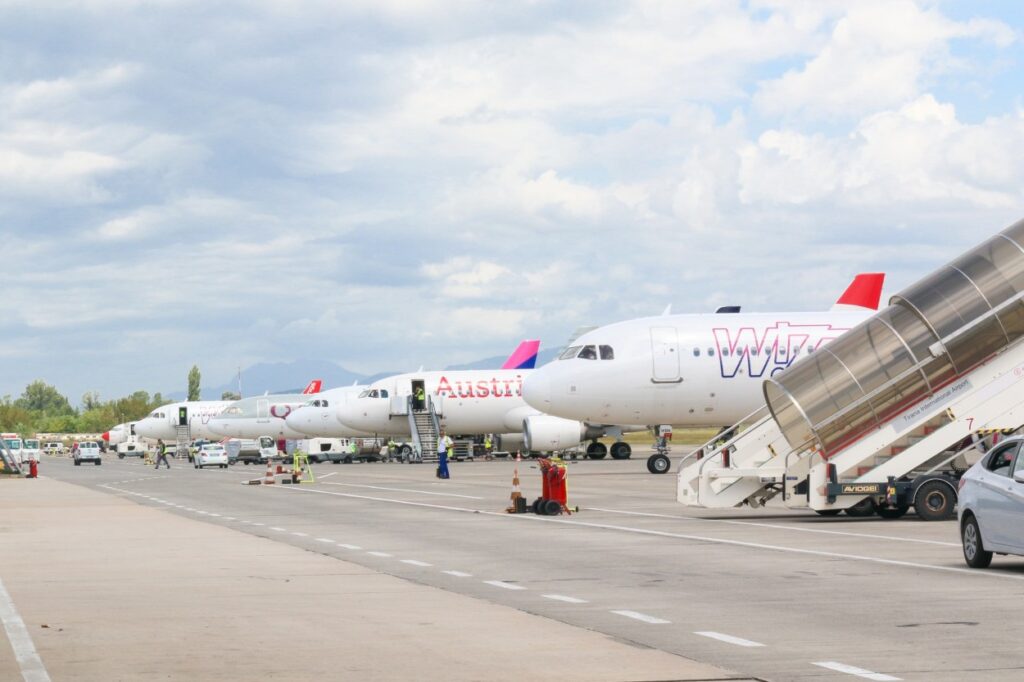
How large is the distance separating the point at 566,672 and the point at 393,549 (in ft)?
38.9

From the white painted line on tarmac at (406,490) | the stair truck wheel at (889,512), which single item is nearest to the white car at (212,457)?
the white painted line on tarmac at (406,490)

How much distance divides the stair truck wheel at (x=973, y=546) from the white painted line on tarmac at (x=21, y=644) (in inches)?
411

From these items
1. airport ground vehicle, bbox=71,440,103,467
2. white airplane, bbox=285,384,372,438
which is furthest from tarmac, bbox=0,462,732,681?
airport ground vehicle, bbox=71,440,103,467

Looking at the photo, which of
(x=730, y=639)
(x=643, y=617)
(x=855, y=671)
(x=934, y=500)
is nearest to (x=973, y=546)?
(x=643, y=617)

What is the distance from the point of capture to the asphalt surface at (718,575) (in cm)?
1184

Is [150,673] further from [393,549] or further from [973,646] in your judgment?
[393,549]

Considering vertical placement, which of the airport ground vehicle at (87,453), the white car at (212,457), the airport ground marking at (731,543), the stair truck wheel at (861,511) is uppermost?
the airport ground vehicle at (87,453)

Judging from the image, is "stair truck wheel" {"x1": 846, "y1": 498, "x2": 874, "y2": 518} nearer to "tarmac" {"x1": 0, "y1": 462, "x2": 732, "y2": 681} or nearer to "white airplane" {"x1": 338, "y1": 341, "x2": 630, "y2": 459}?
"tarmac" {"x1": 0, "y1": 462, "x2": 732, "y2": 681}

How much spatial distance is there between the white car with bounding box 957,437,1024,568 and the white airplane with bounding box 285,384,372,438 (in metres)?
69.2

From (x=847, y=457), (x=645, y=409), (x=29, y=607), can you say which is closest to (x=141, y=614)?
(x=29, y=607)

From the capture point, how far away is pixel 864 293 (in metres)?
59.1

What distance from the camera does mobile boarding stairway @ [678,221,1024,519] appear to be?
26.6 m

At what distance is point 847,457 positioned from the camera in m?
26.8

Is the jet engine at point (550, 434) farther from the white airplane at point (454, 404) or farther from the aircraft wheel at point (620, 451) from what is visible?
the white airplane at point (454, 404)
